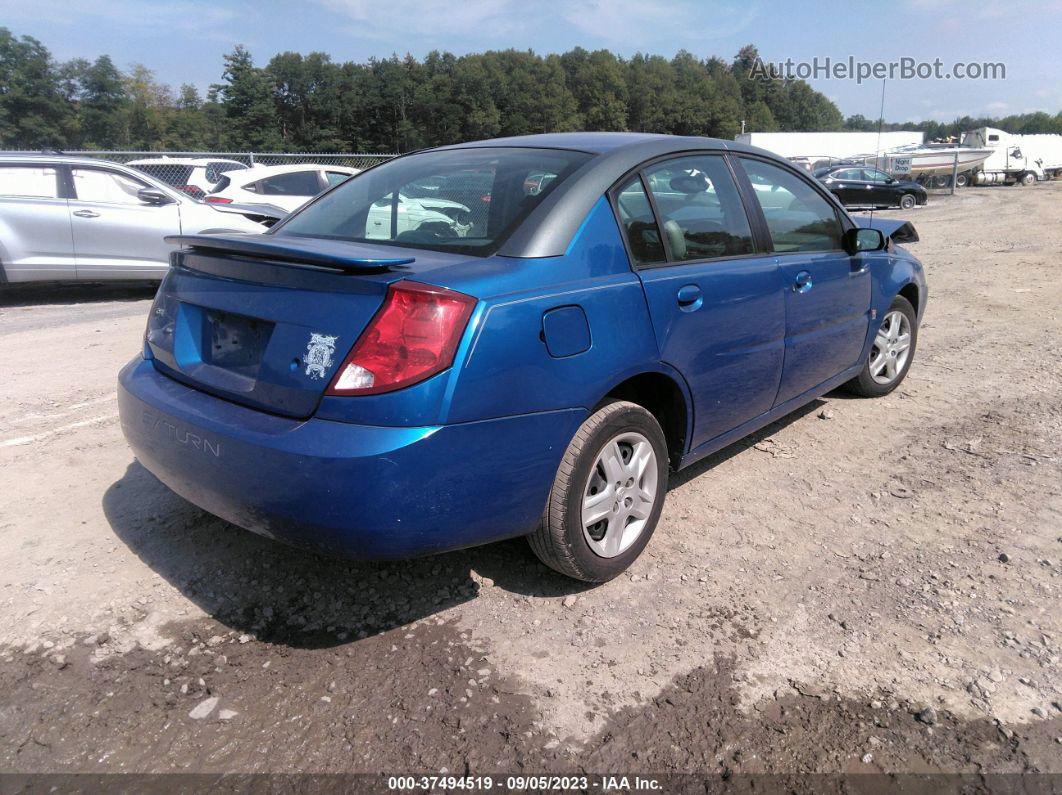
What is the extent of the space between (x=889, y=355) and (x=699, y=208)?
2.45 metres

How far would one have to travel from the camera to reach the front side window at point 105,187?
29.0 feet

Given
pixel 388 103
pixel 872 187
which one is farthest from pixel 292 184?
pixel 388 103

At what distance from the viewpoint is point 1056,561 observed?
3.04m

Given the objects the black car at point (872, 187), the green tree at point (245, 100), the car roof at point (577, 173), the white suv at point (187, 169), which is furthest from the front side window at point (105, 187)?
the green tree at point (245, 100)

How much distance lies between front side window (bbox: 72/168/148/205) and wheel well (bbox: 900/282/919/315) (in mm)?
8273

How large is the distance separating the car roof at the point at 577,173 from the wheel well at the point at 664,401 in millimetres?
620

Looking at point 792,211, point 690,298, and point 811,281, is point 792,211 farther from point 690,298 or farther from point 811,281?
point 690,298

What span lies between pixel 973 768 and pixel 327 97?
99408 mm

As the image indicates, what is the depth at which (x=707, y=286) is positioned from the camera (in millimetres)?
3086

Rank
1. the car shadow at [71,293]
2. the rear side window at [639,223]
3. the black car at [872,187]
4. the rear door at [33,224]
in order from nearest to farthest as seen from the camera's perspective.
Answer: the rear side window at [639,223], the rear door at [33,224], the car shadow at [71,293], the black car at [872,187]

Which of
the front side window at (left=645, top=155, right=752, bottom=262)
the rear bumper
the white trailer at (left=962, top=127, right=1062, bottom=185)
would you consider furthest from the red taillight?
the white trailer at (left=962, top=127, right=1062, bottom=185)

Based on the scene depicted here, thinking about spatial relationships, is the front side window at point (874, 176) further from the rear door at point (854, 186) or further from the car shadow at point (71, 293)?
the car shadow at point (71, 293)

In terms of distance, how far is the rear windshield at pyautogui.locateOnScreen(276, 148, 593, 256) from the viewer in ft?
9.04

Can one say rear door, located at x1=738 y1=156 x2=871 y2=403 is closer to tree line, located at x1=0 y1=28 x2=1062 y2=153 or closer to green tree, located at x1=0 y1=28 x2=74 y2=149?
tree line, located at x1=0 y1=28 x2=1062 y2=153
